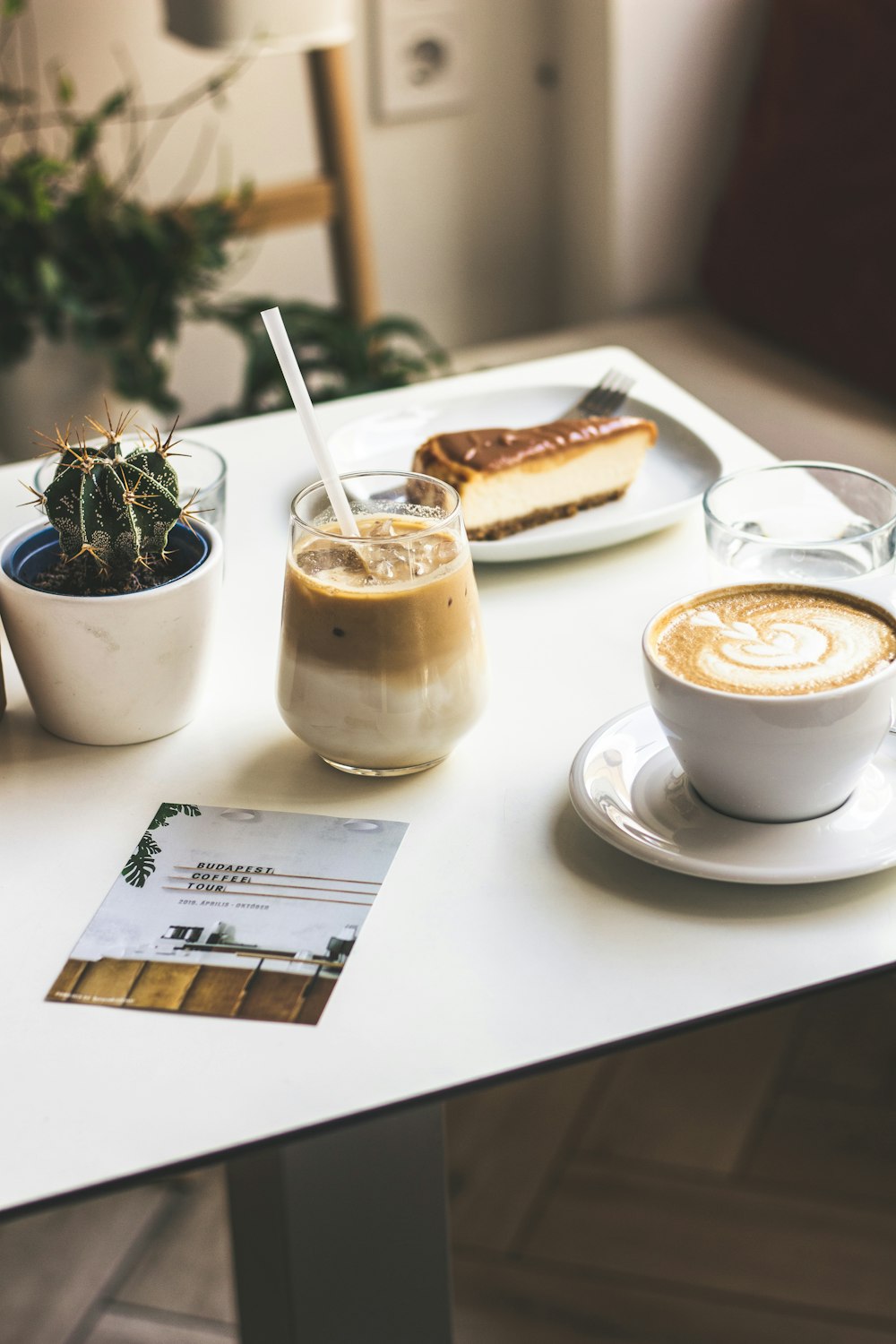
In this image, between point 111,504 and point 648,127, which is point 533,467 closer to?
point 111,504

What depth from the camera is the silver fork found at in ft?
3.88

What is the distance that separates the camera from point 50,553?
2.68ft

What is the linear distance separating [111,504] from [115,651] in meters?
0.08

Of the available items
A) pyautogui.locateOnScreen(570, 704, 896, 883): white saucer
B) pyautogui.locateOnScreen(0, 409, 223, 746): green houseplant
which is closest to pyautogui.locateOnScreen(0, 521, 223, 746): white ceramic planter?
pyautogui.locateOnScreen(0, 409, 223, 746): green houseplant

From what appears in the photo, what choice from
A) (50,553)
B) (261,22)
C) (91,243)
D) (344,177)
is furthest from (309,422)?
(344,177)

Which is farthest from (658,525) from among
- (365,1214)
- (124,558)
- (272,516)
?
(365,1214)

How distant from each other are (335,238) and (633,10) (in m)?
0.63

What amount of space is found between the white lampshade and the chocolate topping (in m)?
1.20

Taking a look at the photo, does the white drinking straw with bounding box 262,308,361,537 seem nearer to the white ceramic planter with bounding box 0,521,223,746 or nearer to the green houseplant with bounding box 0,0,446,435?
the white ceramic planter with bounding box 0,521,223,746

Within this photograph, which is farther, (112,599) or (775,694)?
Result: (112,599)

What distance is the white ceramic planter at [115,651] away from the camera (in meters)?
0.75

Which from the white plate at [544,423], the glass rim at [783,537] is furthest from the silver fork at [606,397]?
the glass rim at [783,537]

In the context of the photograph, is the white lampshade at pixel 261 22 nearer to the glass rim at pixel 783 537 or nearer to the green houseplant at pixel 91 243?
the green houseplant at pixel 91 243

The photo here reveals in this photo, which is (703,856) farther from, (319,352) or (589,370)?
(319,352)
